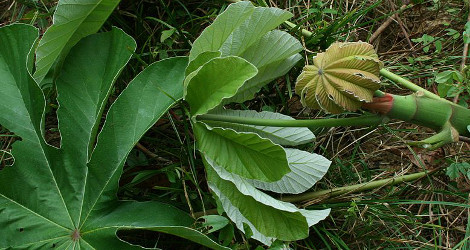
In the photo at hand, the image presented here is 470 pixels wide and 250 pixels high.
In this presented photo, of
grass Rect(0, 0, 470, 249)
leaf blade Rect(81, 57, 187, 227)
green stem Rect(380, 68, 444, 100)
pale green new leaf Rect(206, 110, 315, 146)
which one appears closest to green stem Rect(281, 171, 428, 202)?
grass Rect(0, 0, 470, 249)

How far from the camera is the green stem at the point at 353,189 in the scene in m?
1.28

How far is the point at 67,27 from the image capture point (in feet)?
3.67

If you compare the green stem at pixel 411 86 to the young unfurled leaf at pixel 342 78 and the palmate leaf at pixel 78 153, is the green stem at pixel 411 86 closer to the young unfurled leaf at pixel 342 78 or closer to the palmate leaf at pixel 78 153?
the young unfurled leaf at pixel 342 78

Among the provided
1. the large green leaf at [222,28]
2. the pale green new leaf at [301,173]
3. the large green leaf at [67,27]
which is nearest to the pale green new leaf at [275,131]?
the pale green new leaf at [301,173]

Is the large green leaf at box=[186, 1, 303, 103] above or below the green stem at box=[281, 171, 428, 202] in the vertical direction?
above

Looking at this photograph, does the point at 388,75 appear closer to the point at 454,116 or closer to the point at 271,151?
the point at 454,116

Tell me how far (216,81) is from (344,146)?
46 centimetres

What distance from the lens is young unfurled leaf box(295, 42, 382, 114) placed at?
101 centimetres

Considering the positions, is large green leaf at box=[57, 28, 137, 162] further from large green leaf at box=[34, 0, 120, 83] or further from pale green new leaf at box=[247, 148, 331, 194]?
pale green new leaf at box=[247, 148, 331, 194]

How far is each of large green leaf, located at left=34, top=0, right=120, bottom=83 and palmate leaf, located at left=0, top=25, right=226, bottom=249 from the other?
3 centimetres

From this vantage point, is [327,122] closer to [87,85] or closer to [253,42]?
[253,42]

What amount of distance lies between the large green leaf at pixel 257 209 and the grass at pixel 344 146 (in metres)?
0.09

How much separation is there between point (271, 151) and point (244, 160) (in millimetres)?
62

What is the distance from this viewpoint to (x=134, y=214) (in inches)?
43.6
